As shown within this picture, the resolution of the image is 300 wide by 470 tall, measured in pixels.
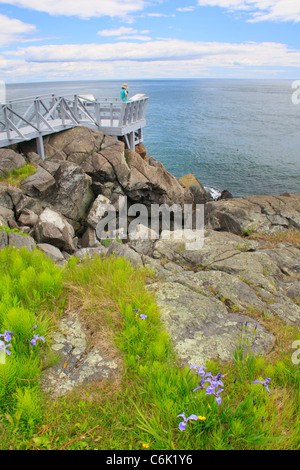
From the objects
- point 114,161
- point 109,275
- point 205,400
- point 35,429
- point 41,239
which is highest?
point 114,161

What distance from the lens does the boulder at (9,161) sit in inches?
488

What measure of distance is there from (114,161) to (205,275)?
10949 mm

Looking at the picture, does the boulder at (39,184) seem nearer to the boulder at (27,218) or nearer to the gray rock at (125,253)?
the boulder at (27,218)

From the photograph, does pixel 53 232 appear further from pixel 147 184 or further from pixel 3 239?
pixel 147 184

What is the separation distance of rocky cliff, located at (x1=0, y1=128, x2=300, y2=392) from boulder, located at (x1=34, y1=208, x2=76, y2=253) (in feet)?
0.12

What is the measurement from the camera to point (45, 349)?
3.00 m

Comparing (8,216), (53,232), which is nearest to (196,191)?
(53,232)

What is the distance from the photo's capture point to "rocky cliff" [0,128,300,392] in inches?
160

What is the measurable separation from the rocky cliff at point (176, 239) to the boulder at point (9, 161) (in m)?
0.04

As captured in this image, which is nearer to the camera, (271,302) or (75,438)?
(75,438)

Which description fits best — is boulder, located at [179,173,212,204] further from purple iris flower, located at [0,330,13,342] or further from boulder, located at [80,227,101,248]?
purple iris flower, located at [0,330,13,342]

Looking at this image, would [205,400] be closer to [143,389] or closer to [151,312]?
[143,389]

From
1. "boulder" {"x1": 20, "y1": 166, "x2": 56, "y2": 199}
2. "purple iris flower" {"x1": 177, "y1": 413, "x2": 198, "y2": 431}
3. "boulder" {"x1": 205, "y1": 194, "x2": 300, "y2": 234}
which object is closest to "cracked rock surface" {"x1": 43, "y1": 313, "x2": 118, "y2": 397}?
"purple iris flower" {"x1": 177, "y1": 413, "x2": 198, "y2": 431}

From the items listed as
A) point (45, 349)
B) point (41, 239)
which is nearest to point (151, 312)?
point (45, 349)
